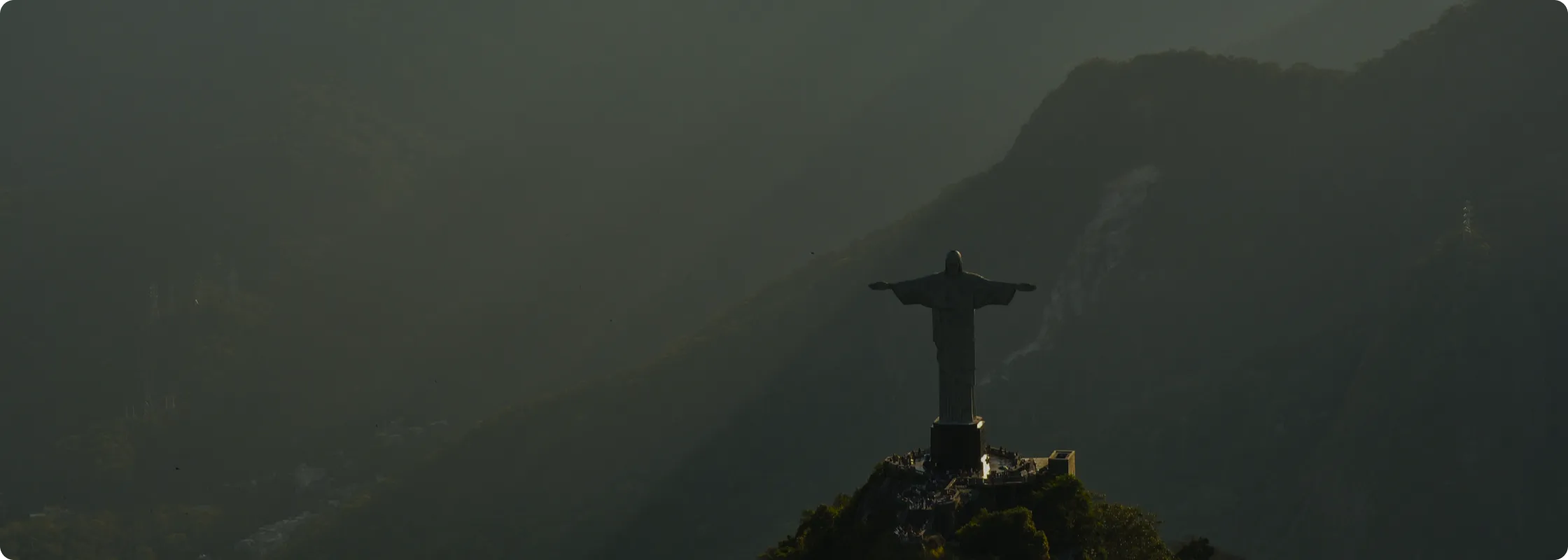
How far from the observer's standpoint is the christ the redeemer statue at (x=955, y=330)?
34.2 meters

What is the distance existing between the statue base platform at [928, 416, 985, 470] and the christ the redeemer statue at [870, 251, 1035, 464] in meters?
0.01

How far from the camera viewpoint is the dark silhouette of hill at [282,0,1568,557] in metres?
99.1

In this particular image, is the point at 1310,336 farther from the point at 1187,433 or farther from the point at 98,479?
the point at 98,479

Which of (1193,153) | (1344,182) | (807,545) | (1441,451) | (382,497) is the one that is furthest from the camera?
(382,497)

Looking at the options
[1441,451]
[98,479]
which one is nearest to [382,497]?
[98,479]

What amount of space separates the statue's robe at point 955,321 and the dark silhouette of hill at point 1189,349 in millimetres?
63793

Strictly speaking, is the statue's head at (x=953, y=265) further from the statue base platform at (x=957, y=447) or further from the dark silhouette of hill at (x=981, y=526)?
the dark silhouette of hill at (x=981, y=526)

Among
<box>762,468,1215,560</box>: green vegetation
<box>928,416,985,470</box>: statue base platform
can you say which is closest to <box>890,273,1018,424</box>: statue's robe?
<box>928,416,985,470</box>: statue base platform

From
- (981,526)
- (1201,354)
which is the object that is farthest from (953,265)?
(1201,354)

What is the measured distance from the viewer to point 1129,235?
133m

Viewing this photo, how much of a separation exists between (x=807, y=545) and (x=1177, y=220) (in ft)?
346

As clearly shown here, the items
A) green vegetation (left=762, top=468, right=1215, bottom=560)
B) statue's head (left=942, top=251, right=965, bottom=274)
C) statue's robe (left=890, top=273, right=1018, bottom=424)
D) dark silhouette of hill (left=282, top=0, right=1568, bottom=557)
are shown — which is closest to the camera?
green vegetation (left=762, top=468, right=1215, bottom=560)

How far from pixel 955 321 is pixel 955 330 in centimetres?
19

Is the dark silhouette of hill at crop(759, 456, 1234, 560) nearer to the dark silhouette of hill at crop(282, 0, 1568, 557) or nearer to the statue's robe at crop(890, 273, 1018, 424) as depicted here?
the statue's robe at crop(890, 273, 1018, 424)
